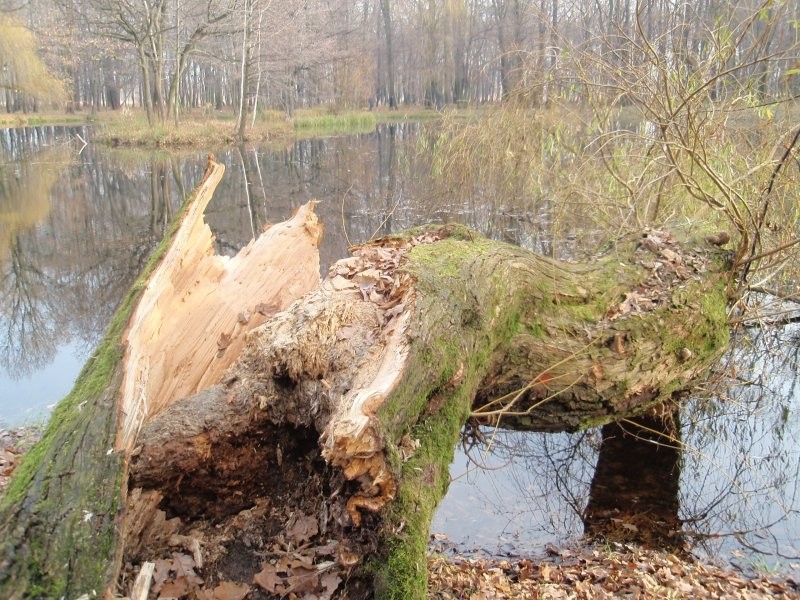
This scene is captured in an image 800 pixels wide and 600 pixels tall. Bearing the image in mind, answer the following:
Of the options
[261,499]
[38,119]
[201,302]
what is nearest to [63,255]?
[201,302]

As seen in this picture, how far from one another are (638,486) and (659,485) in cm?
15

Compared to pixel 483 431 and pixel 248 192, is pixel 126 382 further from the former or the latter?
pixel 248 192

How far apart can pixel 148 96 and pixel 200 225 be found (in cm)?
2427

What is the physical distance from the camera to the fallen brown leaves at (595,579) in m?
3.11

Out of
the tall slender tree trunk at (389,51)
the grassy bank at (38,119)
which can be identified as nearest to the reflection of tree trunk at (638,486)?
the grassy bank at (38,119)

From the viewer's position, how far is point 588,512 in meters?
4.34

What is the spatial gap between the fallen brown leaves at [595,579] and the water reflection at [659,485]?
280 millimetres

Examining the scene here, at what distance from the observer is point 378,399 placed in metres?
2.44

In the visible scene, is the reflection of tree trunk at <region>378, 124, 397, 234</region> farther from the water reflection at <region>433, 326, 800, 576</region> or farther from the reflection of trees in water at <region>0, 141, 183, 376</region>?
the water reflection at <region>433, 326, 800, 576</region>

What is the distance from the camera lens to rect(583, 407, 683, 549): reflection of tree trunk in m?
4.11

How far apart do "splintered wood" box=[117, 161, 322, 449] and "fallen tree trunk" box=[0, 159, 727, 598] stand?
0.20 ft

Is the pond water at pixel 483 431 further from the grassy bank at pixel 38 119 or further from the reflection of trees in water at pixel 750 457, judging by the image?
the grassy bank at pixel 38 119

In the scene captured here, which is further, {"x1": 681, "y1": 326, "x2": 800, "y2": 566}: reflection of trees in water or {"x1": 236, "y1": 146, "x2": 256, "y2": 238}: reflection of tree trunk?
{"x1": 236, "y1": 146, "x2": 256, "y2": 238}: reflection of tree trunk

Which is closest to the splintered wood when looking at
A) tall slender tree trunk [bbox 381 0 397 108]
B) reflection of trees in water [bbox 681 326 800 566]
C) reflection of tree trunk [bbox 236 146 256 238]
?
reflection of trees in water [bbox 681 326 800 566]
